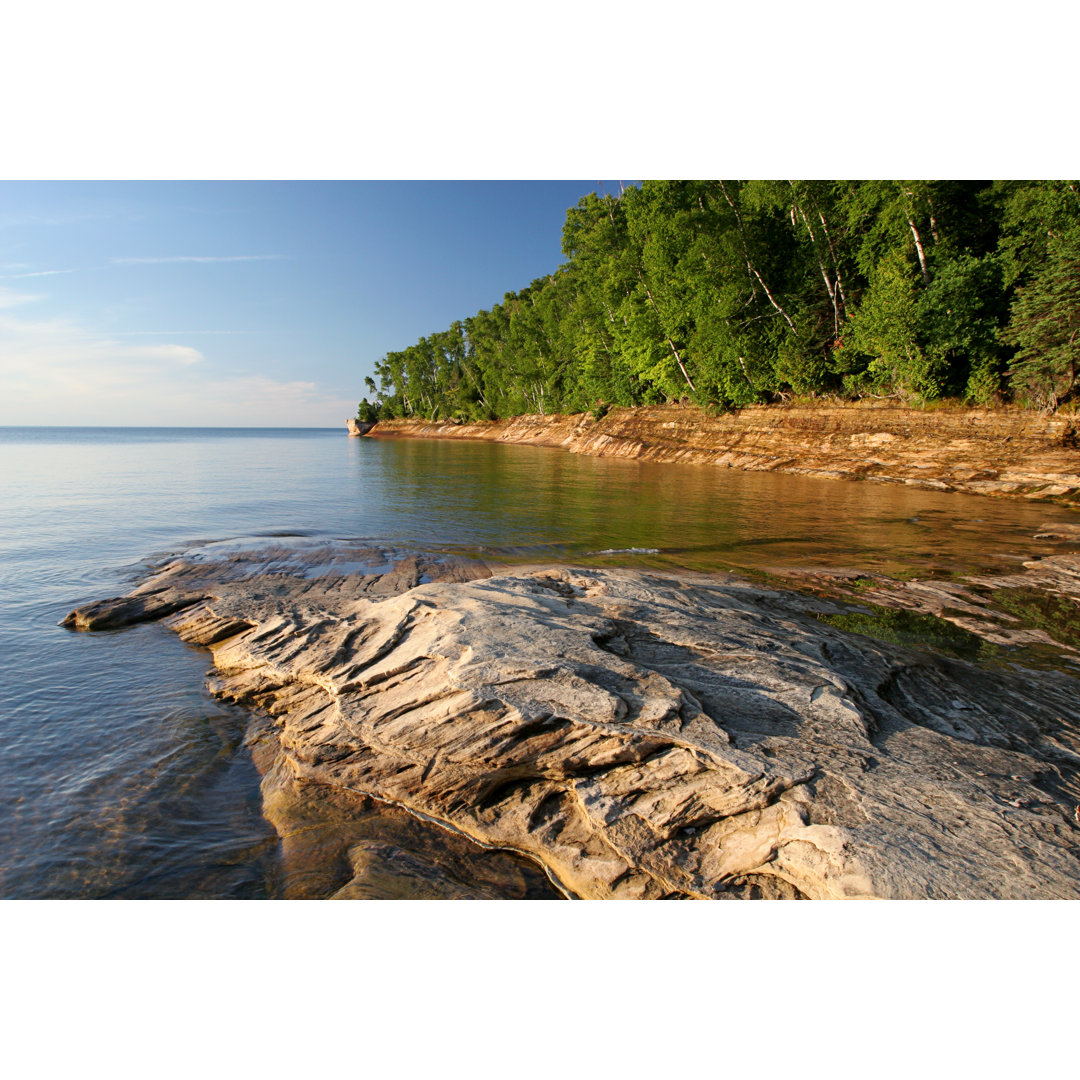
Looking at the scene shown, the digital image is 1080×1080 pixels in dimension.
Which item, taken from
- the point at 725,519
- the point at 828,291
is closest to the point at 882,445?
the point at 828,291

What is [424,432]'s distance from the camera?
10706cm

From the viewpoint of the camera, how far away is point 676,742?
4.83 meters

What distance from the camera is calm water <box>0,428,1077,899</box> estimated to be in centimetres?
490

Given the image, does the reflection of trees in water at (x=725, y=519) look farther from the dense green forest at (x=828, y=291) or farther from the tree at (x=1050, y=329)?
the dense green forest at (x=828, y=291)

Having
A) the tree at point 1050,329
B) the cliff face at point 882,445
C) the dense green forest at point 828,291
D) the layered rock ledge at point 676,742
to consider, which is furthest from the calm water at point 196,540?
the dense green forest at point 828,291

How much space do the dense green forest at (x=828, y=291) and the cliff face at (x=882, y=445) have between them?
1331mm

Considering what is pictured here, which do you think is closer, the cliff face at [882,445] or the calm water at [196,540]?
the calm water at [196,540]

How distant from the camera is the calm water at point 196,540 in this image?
4902 mm

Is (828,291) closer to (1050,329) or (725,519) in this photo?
(1050,329)

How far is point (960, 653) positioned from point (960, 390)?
28.2 metres

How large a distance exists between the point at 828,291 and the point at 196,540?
3746 centimetres

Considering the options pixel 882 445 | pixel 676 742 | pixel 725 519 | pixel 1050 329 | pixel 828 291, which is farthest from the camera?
pixel 828 291

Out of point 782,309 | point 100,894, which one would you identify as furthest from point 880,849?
point 782,309

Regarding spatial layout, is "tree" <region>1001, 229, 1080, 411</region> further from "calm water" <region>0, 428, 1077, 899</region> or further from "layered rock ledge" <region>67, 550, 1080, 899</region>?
"layered rock ledge" <region>67, 550, 1080, 899</region>
